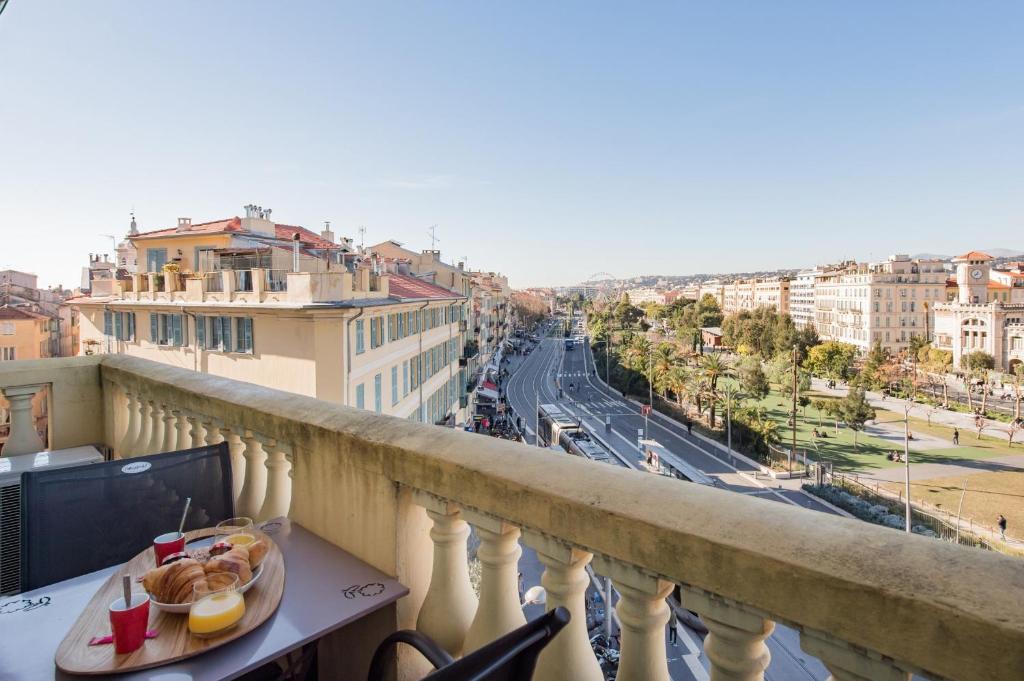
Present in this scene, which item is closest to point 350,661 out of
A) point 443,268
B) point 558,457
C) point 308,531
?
point 308,531

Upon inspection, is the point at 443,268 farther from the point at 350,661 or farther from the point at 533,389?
the point at 350,661

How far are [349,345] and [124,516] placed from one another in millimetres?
14031

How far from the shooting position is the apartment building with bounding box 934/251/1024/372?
7731cm

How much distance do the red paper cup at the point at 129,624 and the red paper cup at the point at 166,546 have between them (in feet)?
1.85

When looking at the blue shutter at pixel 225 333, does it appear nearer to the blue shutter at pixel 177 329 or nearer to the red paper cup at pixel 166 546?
the blue shutter at pixel 177 329

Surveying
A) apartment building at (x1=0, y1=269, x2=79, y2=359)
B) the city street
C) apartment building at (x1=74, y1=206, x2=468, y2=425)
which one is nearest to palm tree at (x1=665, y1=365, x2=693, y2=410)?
the city street

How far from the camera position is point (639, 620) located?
1683 mm

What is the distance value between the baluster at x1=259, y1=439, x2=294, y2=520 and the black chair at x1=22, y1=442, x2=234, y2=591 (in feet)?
0.85

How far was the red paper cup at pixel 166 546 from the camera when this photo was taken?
2471 millimetres

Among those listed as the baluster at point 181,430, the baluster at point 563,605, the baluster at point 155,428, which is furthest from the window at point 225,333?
the baluster at point 563,605

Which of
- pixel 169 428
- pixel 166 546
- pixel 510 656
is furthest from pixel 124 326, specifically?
pixel 510 656

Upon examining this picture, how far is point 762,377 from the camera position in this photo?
183ft

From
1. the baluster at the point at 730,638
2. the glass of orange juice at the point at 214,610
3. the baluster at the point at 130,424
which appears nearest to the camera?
the baluster at the point at 730,638

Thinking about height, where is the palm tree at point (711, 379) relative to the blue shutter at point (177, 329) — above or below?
below
